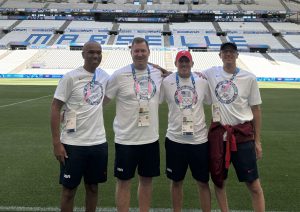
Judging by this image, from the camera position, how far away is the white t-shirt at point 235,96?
3.87 meters

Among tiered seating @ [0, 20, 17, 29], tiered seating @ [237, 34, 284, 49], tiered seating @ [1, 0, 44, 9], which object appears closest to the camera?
tiered seating @ [237, 34, 284, 49]

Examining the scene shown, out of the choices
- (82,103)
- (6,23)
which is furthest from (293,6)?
(82,103)

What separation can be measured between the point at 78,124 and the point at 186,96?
1.12m

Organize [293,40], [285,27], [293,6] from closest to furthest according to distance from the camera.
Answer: [293,40], [285,27], [293,6]

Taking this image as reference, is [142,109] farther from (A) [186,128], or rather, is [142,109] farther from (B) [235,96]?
(B) [235,96]

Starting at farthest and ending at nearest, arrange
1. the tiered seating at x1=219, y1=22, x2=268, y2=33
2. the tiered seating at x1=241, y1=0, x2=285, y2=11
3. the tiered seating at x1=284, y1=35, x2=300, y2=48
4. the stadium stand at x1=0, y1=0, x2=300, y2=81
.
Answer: the tiered seating at x1=241, y1=0, x2=285, y2=11 < the tiered seating at x1=219, y1=22, x2=268, y2=33 < the tiered seating at x1=284, y1=35, x2=300, y2=48 < the stadium stand at x1=0, y1=0, x2=300, y2=81

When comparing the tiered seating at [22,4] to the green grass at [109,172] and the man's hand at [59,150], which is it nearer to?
the green grass at [109,172]

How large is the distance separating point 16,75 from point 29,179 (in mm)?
24462

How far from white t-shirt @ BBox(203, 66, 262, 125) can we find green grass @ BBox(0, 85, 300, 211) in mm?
1199

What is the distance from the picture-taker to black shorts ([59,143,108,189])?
12.1ft

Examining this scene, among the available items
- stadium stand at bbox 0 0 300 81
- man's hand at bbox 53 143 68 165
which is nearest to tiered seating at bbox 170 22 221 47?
stadium stand at bbox 0 0 300 81

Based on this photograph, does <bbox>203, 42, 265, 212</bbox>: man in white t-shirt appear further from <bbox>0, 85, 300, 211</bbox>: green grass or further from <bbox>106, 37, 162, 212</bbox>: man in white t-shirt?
<bbox>0, 85, 300, 211</bbox>: green grass

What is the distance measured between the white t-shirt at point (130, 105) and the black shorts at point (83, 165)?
0.88 ft

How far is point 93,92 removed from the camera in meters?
3.73
